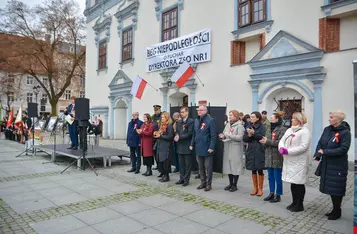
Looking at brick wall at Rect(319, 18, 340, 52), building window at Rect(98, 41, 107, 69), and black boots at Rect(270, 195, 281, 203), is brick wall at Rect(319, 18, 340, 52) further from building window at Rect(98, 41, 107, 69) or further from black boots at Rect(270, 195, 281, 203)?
building window at Rect(98, 41, 107, 69)

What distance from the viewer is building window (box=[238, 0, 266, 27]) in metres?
11.5

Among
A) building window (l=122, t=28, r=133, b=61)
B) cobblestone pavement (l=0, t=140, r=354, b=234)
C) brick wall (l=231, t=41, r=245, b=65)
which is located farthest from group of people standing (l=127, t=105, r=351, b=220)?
building window (l=122, t=28, r=133, b=61)

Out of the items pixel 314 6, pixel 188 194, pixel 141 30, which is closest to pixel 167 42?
pixel 141 30

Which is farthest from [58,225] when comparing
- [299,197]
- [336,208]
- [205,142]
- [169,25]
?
[169,25]

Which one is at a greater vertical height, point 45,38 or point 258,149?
point 45,38

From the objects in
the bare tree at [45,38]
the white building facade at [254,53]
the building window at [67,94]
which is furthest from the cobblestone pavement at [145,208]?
the building window at [67,94]

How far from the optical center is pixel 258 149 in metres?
6.04

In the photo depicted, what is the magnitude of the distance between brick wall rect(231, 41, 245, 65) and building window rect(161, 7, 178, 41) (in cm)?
404

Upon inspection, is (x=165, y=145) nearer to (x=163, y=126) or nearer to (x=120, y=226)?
(x=163, y=126)

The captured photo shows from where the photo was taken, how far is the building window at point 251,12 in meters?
11.5

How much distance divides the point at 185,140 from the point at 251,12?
7.24 metres

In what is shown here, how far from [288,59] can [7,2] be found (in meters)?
28.6

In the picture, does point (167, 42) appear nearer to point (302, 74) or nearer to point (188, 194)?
point (302, 74)

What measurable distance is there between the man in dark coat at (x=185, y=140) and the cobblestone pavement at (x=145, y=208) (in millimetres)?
396
